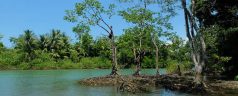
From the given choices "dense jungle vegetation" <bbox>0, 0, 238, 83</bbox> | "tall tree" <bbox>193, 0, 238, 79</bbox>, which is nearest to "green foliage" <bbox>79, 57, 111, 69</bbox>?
"dense jungle vegetation" <bbox>0, 0, 238, 83</bbox>

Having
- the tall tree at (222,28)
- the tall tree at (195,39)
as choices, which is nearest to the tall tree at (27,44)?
the tall tree at (222,28)

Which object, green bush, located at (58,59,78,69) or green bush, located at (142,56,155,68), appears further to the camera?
green bush, located at (142,56,155,68)

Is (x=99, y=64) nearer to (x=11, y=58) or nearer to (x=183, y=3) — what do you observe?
(x=11, y=58)

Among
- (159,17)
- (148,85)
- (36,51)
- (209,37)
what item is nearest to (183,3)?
(209,37)

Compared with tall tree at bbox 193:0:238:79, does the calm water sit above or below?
below

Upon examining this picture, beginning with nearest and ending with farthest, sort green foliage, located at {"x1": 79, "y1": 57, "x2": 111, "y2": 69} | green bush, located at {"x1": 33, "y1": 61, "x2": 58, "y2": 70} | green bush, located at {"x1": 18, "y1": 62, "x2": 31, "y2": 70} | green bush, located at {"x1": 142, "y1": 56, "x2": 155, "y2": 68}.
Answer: green bush, located at {"x1": 18, "y1": 62, "x2": 31, "y2": 70} < green bush, located at {"x1": 33, "y1": 61, "x2": 58, "y2": 70} < green bush, located at {"x1": 142, "y1": 56, "x2": 155, "y2": 68} < green foliage, located at {"x1": 79, "y1": 57, "x2": 111, "y2": 69}

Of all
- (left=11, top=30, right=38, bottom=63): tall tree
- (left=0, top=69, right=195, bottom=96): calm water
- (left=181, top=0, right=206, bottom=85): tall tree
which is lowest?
(left=0, top=69, right=195, bottom=96): calm water

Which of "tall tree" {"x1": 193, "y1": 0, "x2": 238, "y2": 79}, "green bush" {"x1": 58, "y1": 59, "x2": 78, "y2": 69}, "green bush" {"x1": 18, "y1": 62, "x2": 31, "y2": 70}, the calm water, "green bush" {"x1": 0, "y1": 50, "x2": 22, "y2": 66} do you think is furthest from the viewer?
"green bush" {"x1": 58, "y1": 59, "x2": 78, "y2": 69}

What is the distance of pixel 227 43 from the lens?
34.5 metres

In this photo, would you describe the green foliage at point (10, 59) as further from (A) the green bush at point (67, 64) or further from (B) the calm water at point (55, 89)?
(B) the calm water at point (55, 89)

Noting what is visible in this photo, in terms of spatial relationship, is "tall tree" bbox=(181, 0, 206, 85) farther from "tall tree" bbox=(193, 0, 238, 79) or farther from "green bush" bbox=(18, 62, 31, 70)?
"green bush" bbox=(18, 62, 31, 70)

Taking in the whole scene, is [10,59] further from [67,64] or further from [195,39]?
[195,39]

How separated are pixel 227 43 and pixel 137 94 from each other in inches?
451

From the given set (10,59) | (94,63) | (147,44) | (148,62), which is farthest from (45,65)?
(147,44)
